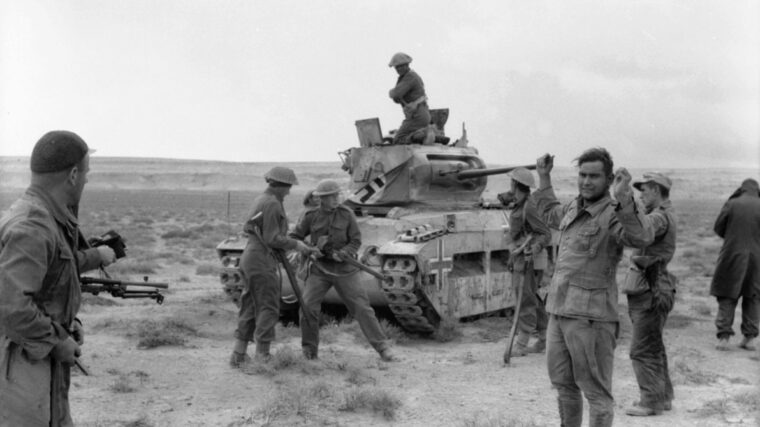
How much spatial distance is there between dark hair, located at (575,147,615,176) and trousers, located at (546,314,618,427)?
1024 millimetres

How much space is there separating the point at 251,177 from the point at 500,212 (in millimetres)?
84217

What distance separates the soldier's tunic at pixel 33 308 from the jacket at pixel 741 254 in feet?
28.8

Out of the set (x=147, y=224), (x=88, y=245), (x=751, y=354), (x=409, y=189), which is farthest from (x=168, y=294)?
(x=147, y=224)

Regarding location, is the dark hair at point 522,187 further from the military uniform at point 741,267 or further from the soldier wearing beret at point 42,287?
the soldier wearing beret at point 42,287

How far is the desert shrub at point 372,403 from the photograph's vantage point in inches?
293

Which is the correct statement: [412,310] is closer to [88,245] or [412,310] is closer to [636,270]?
[636,270]

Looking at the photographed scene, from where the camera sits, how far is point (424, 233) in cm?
1091

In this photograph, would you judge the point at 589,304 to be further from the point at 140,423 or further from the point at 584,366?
the point at 140,423

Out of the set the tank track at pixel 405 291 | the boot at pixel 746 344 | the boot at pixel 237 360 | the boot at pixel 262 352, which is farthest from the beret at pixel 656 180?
the boot at pixel 237 360

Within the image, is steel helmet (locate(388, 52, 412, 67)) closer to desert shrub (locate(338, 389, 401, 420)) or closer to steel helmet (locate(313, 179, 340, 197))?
steel helmet (locate(313, 179, 340, 197))

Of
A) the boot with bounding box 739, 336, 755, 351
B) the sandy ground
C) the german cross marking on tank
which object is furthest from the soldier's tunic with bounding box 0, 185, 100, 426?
the boot with bounding box 739, 336, 755, 351

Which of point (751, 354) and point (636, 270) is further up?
point (636, 270)

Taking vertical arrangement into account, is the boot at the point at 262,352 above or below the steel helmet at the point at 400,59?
below

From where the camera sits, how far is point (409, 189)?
493 inches
